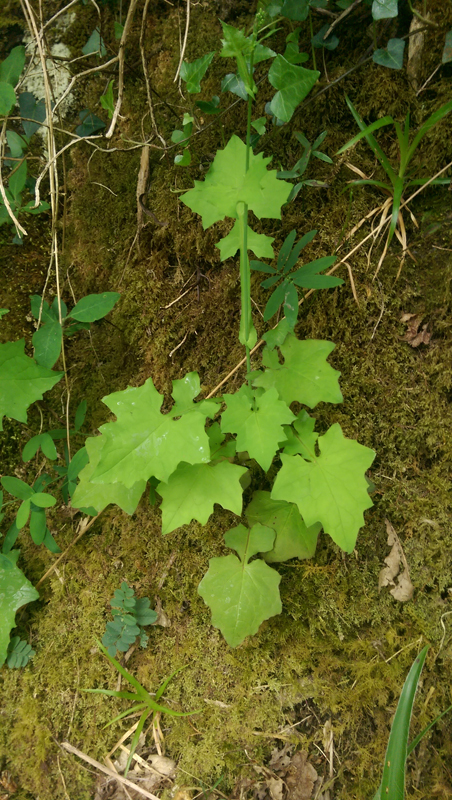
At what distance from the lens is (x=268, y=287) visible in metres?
1.68

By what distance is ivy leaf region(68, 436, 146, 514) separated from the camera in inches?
65.4

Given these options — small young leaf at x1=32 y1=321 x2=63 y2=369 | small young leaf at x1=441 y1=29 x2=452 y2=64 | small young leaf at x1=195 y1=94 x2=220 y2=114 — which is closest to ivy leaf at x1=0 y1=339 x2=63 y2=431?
small young leaf at x1=32 y1=321 x2=63 y2=369

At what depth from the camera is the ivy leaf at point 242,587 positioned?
5.13ft

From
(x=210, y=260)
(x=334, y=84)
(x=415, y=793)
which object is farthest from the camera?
(x=210, y=260)

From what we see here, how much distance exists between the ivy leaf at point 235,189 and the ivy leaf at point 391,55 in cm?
52

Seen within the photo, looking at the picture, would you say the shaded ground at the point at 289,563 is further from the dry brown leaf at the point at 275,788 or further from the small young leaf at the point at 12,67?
the small young leaf at the point at 12,67

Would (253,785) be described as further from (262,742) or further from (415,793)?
(415,793)

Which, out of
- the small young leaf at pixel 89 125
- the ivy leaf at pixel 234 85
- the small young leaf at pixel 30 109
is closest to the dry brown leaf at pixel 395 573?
the ivy leaf at pixel 234 85

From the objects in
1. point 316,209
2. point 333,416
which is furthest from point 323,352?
point 316,209

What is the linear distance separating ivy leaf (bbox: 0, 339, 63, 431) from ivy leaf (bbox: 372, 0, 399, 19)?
1.59m

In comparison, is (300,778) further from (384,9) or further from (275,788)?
(384,9)

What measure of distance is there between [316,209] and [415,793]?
2.06 metres

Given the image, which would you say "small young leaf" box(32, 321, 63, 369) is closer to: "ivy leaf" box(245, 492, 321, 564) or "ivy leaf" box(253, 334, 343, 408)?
"ivy leaf" box(253, 334, 343, 408)

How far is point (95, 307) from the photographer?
1746 mm
